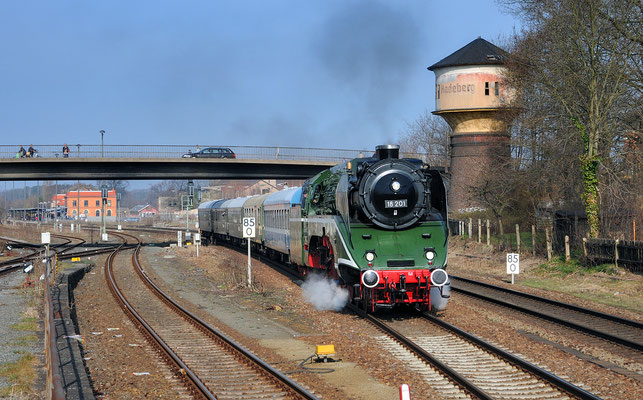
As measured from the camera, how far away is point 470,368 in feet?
36.2

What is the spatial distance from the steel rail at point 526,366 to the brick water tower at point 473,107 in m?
30.3

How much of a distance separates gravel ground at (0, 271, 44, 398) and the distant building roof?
101ft

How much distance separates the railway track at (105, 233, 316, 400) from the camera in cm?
1002

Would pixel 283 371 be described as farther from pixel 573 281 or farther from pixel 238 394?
pixel 573 281

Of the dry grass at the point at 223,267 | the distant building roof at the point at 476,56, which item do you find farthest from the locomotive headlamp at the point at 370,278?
the distant building roof at the point at 476,56

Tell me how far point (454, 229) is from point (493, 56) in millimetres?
11631

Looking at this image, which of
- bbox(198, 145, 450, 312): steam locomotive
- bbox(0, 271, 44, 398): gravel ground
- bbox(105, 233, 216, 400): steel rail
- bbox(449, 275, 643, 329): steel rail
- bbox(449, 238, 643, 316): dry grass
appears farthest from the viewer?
bbox(449, 238, 643, 316): dry grass

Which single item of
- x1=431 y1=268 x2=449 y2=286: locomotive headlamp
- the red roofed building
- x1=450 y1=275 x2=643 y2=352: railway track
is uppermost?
the red roofed building

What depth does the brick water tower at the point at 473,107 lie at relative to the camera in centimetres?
4428

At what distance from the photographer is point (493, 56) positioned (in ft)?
148

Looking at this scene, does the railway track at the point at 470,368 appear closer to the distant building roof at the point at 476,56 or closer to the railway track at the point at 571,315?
the railway track at the point at 571,315

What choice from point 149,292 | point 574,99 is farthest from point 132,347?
point 574,99

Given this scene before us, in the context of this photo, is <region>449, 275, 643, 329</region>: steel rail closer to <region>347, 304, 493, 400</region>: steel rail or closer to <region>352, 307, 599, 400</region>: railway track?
<region>352, 307, 599, 400</region>: railway track

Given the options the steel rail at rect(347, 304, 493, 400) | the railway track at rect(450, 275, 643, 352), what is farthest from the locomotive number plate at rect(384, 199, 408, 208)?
the railway track at rect(450, 275, 643, 352)
